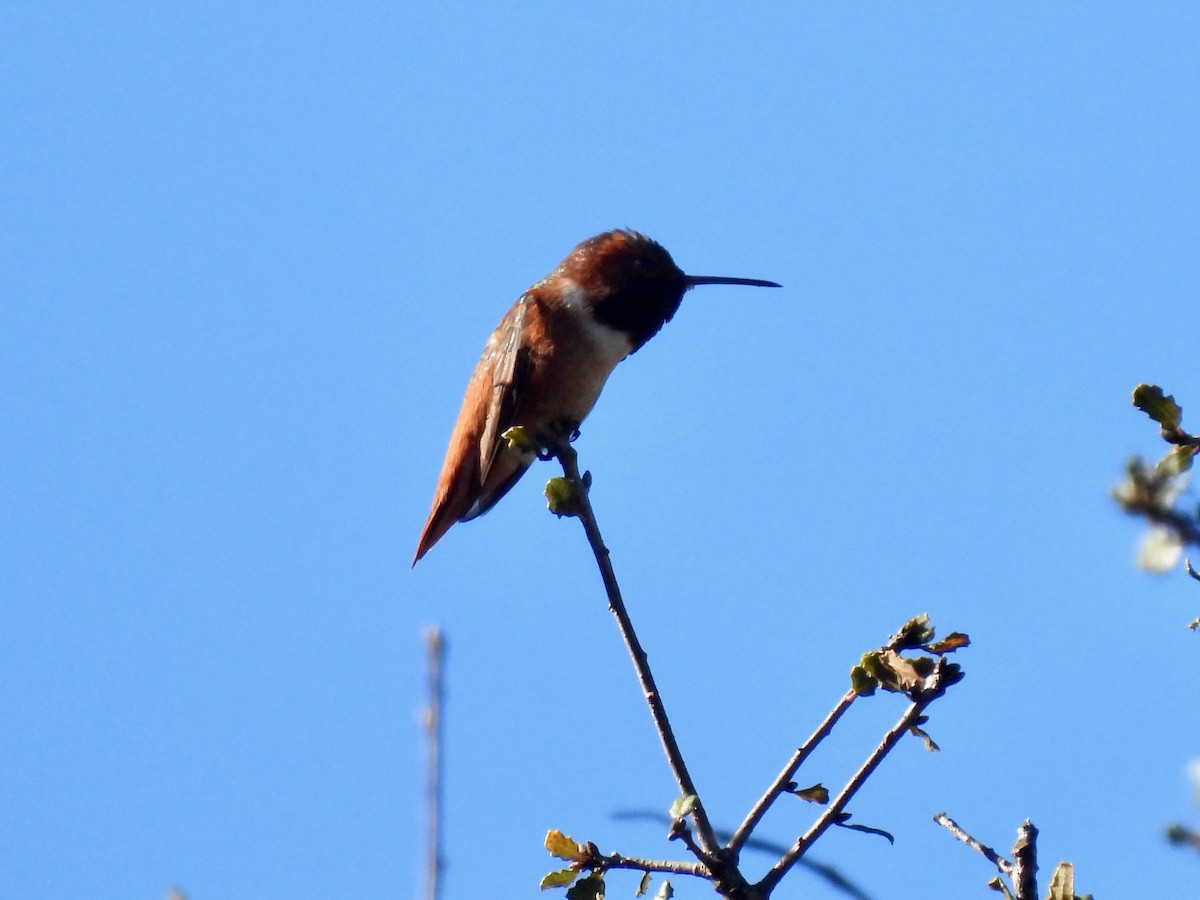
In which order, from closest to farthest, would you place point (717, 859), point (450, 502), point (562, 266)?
point (717, 859)
point (450, 502)
point (562, 266)

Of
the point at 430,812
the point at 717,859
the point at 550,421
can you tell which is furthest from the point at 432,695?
the point at 550,421

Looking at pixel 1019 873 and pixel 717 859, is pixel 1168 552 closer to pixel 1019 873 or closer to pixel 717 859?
pixel 1019 873

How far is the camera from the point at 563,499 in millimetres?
2869

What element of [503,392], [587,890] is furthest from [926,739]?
[503,392]

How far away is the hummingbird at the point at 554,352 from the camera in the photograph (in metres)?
6.54

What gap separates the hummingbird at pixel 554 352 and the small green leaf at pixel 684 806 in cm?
392

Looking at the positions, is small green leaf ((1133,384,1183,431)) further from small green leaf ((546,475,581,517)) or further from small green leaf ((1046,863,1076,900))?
small green leaf ((546,475,581,517))

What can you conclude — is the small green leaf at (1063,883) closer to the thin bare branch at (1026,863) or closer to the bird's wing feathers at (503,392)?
the thin bare branch at (1026,863)

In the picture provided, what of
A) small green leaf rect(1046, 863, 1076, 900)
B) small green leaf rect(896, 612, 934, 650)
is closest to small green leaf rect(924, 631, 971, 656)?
small green leaf rect(896, 612, 934, 650)

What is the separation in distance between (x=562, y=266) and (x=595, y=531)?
4.84 m

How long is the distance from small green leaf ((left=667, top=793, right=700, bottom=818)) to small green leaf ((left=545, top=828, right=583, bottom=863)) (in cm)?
32

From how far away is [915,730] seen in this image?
2.38 meters

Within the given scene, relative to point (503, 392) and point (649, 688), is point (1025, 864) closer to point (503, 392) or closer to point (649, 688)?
point (649, 688)

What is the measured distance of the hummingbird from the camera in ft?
21.4
